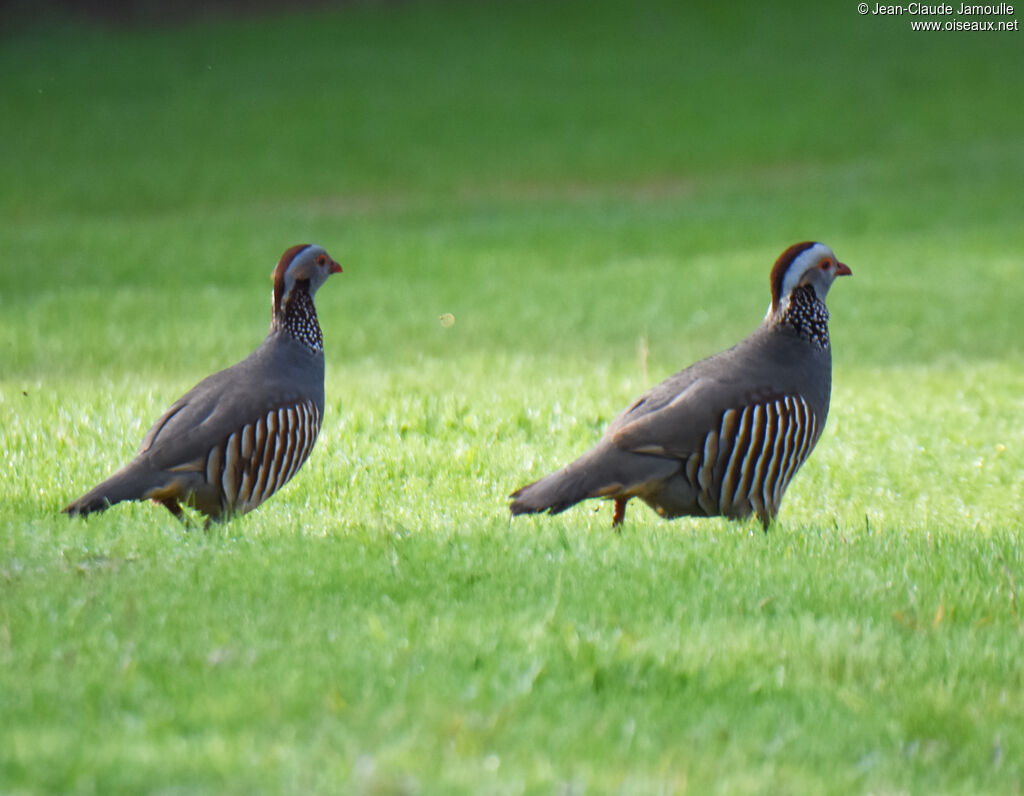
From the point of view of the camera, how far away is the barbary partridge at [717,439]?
6798mm

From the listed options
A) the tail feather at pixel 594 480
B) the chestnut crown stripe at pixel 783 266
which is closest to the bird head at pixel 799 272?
the chestnut crown stripe at pixel 783 266

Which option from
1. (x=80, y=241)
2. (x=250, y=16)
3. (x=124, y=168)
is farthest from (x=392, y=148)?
(x=250, y=16)

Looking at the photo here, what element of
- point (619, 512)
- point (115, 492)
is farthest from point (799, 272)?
point (115, 492)

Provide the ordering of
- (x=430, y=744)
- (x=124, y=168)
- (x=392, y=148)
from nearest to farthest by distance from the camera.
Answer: (x=430, y=744) < (x=124, y=168) < (x=392, y=148)

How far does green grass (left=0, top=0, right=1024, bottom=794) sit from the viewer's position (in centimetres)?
447

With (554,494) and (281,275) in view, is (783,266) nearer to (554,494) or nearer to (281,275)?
(554,494)

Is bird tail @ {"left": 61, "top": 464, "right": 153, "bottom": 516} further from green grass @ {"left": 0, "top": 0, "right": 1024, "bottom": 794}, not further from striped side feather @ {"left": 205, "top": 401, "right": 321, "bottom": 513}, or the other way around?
striped side feather @ {"left": 205, "top": 401, "right": 321, "bottom": 513}

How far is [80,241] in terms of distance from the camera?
22.2m

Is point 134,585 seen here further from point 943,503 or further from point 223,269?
point 223,269

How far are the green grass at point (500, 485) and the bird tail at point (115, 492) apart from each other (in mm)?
162

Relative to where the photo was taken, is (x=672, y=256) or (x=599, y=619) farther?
(x=672, y=256)

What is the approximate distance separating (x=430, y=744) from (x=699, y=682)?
119 cm

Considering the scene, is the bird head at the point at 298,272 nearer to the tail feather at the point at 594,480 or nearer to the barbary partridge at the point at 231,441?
the barbary partridge at the point at 231,441

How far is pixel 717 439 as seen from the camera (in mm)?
7000
